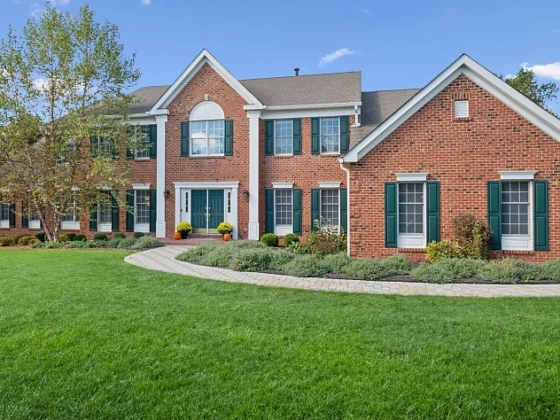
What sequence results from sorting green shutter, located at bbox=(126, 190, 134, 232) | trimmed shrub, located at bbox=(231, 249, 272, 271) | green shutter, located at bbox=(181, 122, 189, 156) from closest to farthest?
trimmed shrub, located at bbox=(231, 249, 272, 271) → green shutter, located at bbox=(181, 122, 189, 156) → green shutter, located at bbox=(126, 190, 134, 232)

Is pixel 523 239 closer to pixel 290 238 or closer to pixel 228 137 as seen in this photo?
pixel 290 238

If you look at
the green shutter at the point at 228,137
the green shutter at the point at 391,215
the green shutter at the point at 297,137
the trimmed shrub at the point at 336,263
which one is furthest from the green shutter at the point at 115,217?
the green shutter at the point at 391,215

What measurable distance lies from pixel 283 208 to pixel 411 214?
7.25 metres

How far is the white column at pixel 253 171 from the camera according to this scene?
18016 mm

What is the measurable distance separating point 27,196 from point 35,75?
556 cm

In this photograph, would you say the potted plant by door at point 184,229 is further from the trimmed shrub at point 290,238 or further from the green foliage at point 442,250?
the green foliage at point 442,250

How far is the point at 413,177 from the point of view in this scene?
11703 mm

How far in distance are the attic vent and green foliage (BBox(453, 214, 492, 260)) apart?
2.93 metres

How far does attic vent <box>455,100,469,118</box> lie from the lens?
37.8ft

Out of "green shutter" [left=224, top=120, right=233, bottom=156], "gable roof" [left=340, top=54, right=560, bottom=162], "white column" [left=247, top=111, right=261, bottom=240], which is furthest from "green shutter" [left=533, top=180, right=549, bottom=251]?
"green shutter" [left=224, top=120, right=233, bottom=156]

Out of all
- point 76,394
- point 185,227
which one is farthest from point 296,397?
point 185,227

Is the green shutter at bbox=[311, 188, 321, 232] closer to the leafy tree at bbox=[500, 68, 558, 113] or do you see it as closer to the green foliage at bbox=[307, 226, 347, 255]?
the green foliage at bbox=[307, 226, 347, 255]

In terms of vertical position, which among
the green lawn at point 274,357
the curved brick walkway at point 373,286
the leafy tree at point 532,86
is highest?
the leafy tree at point 532,86

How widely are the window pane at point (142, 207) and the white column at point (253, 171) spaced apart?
5399 millimetres
